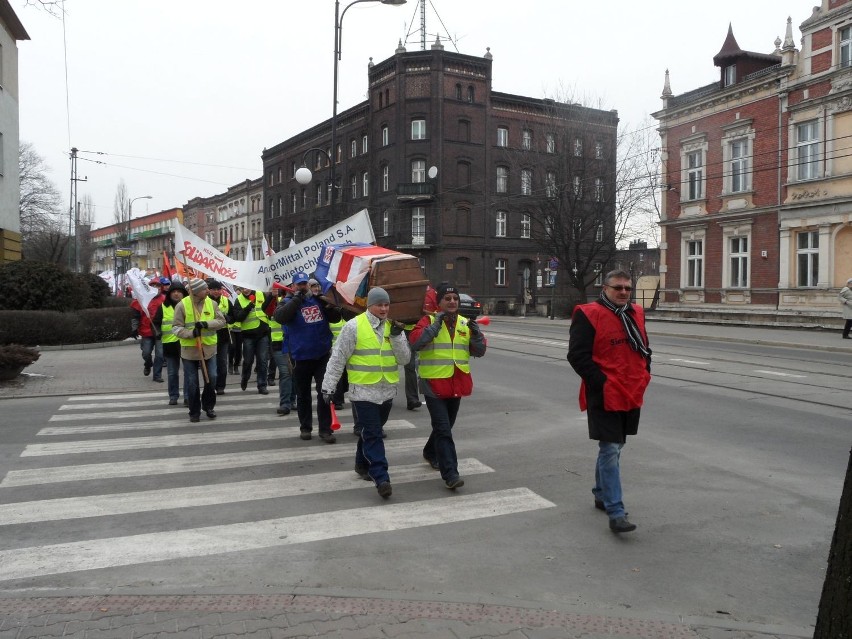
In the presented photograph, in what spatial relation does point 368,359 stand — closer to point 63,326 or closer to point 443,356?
point 443,356

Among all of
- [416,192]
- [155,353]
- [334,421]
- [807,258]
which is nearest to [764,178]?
[807,258]

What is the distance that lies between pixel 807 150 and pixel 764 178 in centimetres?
226

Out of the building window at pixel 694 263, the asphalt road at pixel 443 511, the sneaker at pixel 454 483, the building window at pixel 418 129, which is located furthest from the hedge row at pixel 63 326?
the building window at pixel 418 129

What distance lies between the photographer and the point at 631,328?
207 inches

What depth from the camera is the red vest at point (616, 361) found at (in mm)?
5160

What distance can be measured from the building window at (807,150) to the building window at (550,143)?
12818 millimetres

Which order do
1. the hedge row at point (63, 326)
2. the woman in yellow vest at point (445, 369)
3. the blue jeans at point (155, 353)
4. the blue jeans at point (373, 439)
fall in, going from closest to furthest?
the blue jeans at point (373, 439)
the woman in yellow vest at point (445, 369)
the blue jeans at point (155, 353)
the hedge row at point (63, 326)

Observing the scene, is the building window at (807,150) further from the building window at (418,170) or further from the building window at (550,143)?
the building window at (418,170)

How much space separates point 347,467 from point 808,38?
98.7 ft

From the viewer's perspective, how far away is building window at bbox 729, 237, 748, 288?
107ft

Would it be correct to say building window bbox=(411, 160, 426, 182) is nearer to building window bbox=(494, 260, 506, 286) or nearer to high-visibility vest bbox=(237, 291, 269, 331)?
building window bbox=(494, 260, 506, 286)

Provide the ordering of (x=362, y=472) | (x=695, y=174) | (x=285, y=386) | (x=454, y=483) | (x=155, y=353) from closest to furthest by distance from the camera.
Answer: (x=454, y=483)
(x=362, y=472)
(x=285, y=386)
(x=155, y=353)
(x=695, y=174)

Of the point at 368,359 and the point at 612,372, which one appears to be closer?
the point at 612,372

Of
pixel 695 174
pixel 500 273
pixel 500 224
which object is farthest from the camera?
pixel 500 224
